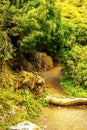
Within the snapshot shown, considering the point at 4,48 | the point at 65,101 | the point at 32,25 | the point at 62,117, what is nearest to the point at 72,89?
the point at 65,101

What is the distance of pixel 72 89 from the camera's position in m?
16.0

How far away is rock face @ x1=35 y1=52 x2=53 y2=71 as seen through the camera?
20569 mm

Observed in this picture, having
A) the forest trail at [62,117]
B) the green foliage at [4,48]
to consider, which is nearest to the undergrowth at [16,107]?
the forest trail at [62,117]

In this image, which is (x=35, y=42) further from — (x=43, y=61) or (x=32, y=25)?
(x=43, y=61)

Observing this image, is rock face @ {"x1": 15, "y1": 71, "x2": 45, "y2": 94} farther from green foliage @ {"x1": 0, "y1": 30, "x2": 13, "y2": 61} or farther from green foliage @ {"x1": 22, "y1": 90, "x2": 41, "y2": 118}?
green foliage @ {"x1": 0, "y1": 30, "x2": 13, "y2": 61}

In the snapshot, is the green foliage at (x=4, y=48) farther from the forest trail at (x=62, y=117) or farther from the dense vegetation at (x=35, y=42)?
the forest trail at (x=62, y=117)

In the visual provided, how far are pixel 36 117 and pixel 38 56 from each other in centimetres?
878

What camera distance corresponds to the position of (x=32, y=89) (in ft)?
46.2

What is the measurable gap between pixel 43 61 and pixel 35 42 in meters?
5.22

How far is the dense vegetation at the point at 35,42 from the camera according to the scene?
1296cm

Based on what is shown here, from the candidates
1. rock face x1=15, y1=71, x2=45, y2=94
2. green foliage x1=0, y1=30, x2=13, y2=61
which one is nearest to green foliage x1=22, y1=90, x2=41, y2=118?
rock face x1=15, y1=71, x2=45, y2=94

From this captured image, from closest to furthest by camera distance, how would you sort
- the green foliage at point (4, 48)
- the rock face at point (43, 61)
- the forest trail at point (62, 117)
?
the forest trail at point (62, 117) → the green foliage at point (4, 48) → the rock face at point (43, 61)

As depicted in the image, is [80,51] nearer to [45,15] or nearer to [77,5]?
[45,15]

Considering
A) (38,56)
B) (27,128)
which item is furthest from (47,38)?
(27,128)
